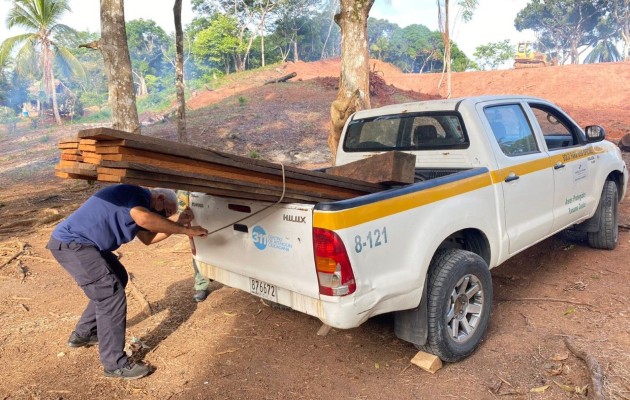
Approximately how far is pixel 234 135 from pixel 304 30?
127ft

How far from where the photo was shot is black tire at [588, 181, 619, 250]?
4973 mm

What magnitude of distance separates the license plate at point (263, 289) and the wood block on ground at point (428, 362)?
1.02 meters

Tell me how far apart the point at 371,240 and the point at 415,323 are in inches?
29.0

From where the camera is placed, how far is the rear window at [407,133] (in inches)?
147

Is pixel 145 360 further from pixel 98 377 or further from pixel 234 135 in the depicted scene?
pixel 234 135

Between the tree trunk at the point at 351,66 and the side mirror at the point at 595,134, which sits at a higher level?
the tree trunk at the point at 351,66

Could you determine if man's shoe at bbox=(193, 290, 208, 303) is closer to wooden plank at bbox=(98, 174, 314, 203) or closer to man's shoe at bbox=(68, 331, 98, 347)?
man's shoe at bbox=(68, 331, 98, 347)

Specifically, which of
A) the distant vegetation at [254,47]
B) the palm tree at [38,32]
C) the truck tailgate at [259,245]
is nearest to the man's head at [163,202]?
the truck tailgate at [259,245]

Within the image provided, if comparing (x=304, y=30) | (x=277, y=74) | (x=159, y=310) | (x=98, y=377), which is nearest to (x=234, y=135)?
(x=159, y=310)

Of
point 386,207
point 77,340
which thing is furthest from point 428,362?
point 77,340

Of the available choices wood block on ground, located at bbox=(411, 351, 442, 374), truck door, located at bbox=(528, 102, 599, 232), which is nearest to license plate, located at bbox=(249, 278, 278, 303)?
wood block on ground, located at bbox=(411, 351, 442, 374)

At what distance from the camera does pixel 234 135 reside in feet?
51.4

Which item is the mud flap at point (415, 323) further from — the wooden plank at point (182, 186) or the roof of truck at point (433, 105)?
the roof of truck at point (433, 105)

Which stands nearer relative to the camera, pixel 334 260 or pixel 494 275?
pixel 334 260
